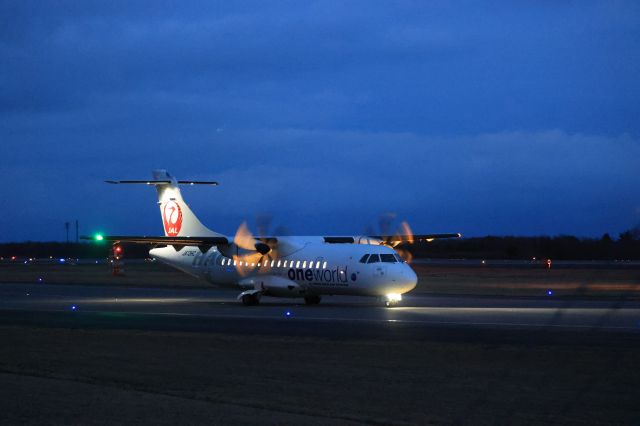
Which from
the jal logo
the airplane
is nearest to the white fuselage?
the airplane

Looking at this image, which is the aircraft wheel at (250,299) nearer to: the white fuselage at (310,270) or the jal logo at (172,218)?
the white fuselage at (310,270)

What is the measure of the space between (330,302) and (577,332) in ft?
58.3

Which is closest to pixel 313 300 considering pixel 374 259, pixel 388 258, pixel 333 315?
pixel 374 259

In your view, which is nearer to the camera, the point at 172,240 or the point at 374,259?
the point at 374,259

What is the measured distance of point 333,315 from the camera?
3117cm

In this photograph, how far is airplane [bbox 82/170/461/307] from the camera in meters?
35.4

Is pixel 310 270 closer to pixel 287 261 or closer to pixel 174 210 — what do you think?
pixel 287 261

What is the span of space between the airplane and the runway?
79 cm

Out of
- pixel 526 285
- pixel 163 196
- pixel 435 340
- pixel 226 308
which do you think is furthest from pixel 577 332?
pixel 526 285

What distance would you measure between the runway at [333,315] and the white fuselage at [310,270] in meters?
0.80

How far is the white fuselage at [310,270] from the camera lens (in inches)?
1383

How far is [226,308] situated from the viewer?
35.8 meters

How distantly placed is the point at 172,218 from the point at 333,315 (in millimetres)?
17078

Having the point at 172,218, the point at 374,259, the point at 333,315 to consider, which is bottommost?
the point at 333,315
